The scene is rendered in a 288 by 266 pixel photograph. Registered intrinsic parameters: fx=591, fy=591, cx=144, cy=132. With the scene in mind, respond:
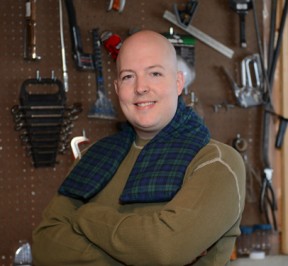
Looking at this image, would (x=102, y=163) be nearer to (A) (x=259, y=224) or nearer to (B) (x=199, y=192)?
(B) (x=199, y=192)

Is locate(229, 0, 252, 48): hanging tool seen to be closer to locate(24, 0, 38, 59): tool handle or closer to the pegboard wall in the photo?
the pegboard wall

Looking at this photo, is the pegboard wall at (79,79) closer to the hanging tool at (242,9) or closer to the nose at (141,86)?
the hanging tool at (242,9)

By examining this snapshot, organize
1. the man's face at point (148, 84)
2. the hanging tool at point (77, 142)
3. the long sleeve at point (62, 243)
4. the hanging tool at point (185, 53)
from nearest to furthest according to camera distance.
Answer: the long sleeve at point (62, 243) → the man's face at point (148, 84) → the hanging tool at point (77, 142) → the hanging tool at point (185, 53)

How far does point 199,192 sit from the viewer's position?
1.42 metres

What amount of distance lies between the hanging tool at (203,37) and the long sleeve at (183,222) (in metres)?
1.47

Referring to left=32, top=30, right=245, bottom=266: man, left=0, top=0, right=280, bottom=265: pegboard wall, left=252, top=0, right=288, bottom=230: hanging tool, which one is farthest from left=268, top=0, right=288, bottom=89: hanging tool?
left=32, top=30, right=245, bottom=266: man

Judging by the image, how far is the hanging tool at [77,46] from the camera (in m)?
2.66

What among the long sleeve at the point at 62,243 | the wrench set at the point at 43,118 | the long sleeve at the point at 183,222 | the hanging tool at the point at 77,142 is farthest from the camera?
the wrench set at the point at 43,118

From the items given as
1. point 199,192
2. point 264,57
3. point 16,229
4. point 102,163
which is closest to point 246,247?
point 264,57

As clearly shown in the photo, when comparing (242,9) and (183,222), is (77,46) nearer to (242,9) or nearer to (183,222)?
(242,9)

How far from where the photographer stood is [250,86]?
2963mm

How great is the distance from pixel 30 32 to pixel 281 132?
133 centimetres

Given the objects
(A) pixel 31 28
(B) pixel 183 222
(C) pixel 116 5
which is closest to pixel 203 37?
(C) pixel 116 5

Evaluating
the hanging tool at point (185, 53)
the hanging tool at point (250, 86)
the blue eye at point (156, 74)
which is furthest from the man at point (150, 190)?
the hanging tool at point (250, 86)
